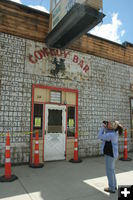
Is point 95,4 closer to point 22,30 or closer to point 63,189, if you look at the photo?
point 22,30

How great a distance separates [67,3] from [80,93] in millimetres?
3826

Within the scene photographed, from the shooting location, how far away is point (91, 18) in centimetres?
575

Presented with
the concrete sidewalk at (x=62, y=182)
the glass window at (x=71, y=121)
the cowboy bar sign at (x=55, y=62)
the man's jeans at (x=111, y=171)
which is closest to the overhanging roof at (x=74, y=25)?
the cowboy bar sign at (x=55, y=62)

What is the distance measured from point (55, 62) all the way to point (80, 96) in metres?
1.94

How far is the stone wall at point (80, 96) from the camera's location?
6672 mm

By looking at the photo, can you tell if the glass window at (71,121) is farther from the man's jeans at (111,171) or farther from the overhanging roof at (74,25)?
the man's jeans at (111,171)

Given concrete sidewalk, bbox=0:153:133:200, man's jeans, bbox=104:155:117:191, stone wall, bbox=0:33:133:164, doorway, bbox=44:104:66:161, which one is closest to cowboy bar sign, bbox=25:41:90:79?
stone wall, bbox=0:33:133:164

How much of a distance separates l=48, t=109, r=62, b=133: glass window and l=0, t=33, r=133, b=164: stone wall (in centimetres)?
93

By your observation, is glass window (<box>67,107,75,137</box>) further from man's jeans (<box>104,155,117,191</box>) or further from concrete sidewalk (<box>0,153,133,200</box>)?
man's jeans (<box>104,155,117,191</box>)

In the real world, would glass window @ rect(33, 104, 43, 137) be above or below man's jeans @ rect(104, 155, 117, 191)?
above

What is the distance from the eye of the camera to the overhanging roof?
18.0ft

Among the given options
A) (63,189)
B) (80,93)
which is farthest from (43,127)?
(63,189)

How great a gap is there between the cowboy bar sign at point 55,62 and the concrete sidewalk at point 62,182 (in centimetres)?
381

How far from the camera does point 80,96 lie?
8.35 m
